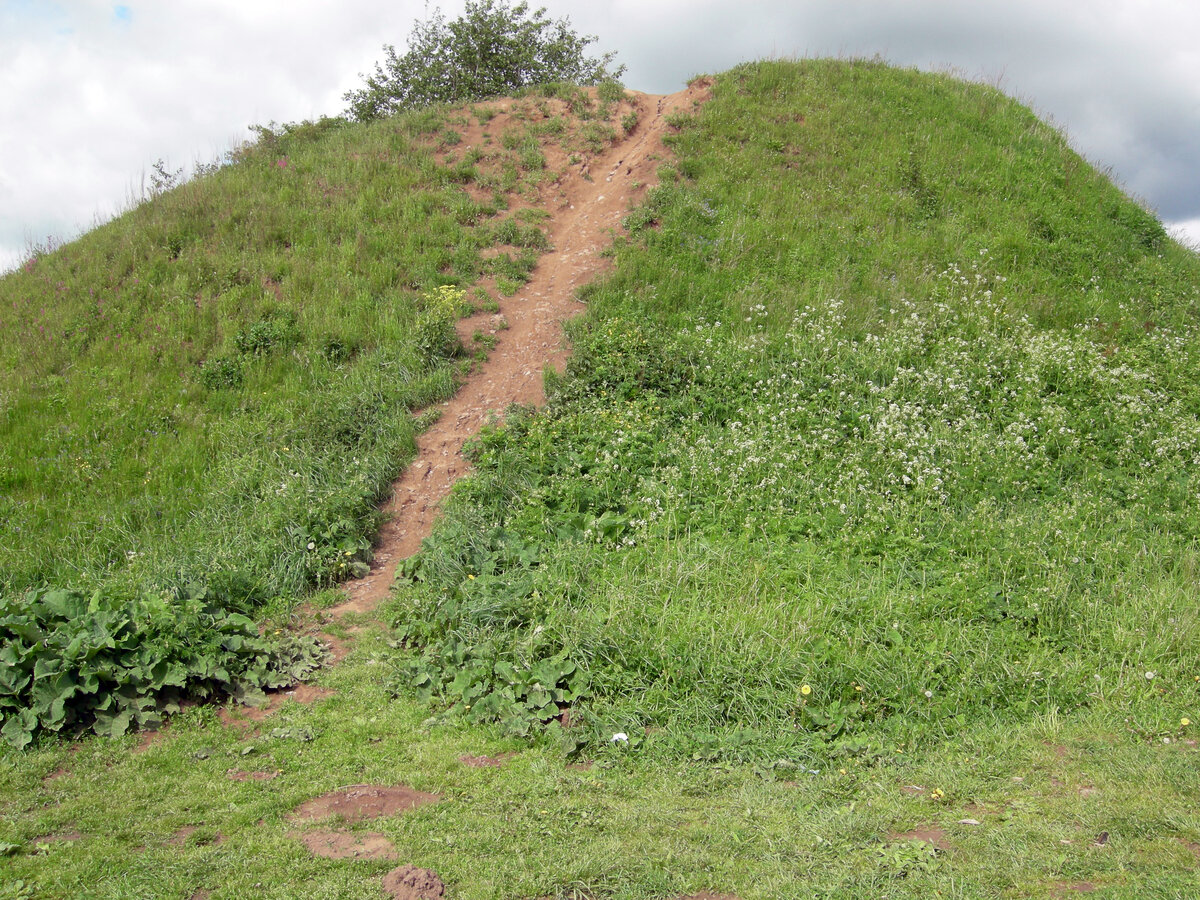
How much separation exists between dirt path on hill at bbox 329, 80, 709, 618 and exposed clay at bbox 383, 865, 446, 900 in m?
3.65

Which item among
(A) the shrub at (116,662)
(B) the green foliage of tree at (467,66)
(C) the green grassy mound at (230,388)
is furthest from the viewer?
(B) the green foliage of tree at (467,66)

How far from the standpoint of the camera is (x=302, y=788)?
14.1 feet

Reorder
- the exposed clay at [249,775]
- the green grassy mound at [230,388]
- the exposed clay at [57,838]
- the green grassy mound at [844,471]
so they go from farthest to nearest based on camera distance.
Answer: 1. the green grassy mound at [230,388]
2. the green grassy mound at [844,471]
3. the exposed clay at [249,775]
4. the exposed clay at [57,838]

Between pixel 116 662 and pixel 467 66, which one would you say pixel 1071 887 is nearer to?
pixel 116 662

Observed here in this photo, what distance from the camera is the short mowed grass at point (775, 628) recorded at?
3.61 meters

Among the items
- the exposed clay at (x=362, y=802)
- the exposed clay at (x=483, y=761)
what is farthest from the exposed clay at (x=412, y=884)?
the exposed clay at (x=483, y=761)

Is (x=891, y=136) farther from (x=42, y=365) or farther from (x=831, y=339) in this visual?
(x=42, y=365)

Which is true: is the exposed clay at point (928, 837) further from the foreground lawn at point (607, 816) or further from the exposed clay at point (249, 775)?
the exposed clay at point (249, 775)

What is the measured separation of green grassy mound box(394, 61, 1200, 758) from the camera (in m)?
5.14

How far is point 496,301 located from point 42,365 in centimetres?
597

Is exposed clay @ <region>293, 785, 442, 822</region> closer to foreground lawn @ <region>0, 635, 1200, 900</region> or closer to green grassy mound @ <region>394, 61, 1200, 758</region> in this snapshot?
foreground lawn @ <region>0, 635, 1200, 900</region>

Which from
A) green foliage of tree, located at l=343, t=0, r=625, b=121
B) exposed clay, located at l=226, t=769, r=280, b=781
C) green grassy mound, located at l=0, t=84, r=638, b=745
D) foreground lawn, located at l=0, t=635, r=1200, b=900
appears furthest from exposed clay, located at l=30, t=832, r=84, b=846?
green foliage of tree, located at l=343, t=0, r=625, b=121

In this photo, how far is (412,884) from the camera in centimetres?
331

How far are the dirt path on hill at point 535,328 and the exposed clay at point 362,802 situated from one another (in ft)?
8.74
